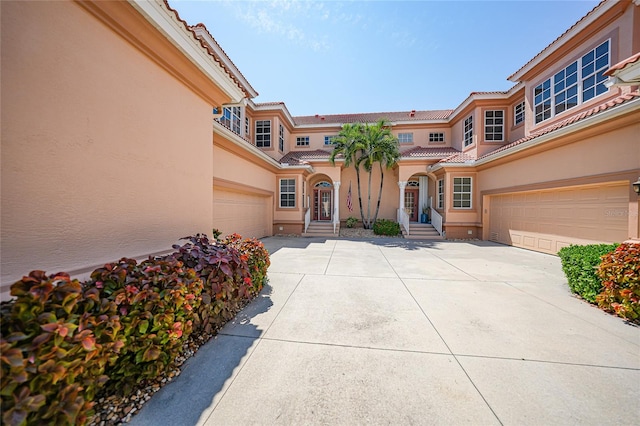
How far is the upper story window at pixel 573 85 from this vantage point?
27.3ft

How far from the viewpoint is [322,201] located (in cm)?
1878

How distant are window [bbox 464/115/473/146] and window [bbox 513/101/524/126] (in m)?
2.02

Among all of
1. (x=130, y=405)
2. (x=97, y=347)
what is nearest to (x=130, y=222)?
(x=97, y=347)

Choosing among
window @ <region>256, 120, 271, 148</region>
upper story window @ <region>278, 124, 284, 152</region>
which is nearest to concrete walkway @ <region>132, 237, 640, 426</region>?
window @ <region>256, 120, 271, 148</region>

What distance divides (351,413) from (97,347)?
219cm

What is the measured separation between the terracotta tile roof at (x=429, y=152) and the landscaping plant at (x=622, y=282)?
10950mm

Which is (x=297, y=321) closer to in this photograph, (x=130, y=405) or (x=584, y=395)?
(x=130, y=405)

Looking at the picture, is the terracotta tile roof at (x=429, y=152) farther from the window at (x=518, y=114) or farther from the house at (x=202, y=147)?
the window at (x=518, y=114)

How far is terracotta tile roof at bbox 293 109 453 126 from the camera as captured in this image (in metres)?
17.8

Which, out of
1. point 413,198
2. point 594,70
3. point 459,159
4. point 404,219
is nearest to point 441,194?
point 459,159

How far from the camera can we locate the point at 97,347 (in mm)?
1795

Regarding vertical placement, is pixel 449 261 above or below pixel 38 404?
below

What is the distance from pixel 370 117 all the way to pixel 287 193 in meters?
9.95

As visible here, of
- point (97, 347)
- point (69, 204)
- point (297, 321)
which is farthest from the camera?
point (297, 321)
